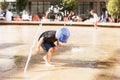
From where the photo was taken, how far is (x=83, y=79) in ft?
27.8

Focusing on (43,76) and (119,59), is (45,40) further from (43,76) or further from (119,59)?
(119,59)

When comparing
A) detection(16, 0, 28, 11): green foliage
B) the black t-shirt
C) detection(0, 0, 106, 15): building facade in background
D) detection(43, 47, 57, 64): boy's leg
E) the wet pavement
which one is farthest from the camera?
detection(0, 0, 106, 15): building facade in background

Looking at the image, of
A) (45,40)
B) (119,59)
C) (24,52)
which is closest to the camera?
(45,40)

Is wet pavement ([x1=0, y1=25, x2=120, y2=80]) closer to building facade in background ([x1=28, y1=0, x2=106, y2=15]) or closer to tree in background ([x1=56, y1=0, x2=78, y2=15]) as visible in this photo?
tree in background ([x1=56, y1=0, x2=78, y2=15])

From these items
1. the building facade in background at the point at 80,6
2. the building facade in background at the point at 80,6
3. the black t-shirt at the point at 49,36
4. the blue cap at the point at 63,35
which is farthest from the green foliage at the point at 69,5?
the blue cap at the point at 63,35

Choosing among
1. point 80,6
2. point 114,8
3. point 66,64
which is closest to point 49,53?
point 66,64

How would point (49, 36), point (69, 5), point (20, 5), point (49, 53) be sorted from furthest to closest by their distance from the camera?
point (20, 5), point (69, 5), point (49, 53), point (49, 36)

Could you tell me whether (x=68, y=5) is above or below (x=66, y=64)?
above

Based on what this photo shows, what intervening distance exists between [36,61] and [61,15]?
92.4 feet

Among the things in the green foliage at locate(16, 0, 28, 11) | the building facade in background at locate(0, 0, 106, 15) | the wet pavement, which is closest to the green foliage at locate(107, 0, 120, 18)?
the green foliage at locate(16, 0, 28, 11)

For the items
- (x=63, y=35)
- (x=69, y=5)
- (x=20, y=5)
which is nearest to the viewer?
Result: (x=63, y=35)

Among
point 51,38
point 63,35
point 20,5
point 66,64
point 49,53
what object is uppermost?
point 20,5

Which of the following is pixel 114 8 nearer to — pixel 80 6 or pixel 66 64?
pixel 80 6

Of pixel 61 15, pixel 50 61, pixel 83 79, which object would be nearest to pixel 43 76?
pixel 83 79
